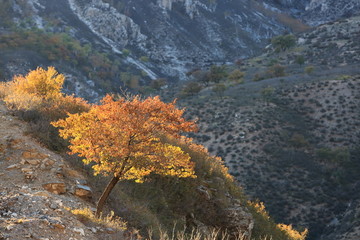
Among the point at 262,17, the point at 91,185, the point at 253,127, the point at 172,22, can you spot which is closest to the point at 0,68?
the point at 253,127

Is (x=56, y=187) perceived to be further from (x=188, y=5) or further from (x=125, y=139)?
(x=188, y=5)

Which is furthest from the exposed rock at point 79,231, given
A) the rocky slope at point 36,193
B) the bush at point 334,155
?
the bush at point 334,155

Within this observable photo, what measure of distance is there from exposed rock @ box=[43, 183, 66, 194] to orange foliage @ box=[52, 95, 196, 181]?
1.58 meters

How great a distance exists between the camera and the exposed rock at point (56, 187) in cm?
807

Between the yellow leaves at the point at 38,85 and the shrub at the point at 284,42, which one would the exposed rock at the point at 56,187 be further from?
the shrub at the point at 284,42

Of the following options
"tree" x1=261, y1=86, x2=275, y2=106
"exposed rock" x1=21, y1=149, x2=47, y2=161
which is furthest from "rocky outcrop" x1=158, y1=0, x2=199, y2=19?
"exposed rock" x1=21, y1=149, x2=47, y2=161

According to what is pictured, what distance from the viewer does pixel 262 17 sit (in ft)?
570

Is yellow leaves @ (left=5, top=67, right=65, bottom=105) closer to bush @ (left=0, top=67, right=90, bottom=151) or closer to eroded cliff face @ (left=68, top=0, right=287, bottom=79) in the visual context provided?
bush @ (left=0, top=67, right=90, bottom=151)

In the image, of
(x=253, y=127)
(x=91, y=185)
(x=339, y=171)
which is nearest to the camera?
(x=91, y=185)

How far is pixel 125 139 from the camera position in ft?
23.7

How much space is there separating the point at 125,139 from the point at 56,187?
8.78 feet

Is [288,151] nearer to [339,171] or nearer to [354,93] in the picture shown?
[339,171]

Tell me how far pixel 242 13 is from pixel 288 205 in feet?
502

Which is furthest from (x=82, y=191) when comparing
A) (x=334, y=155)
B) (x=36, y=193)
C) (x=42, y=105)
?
(x=334, y=155)
